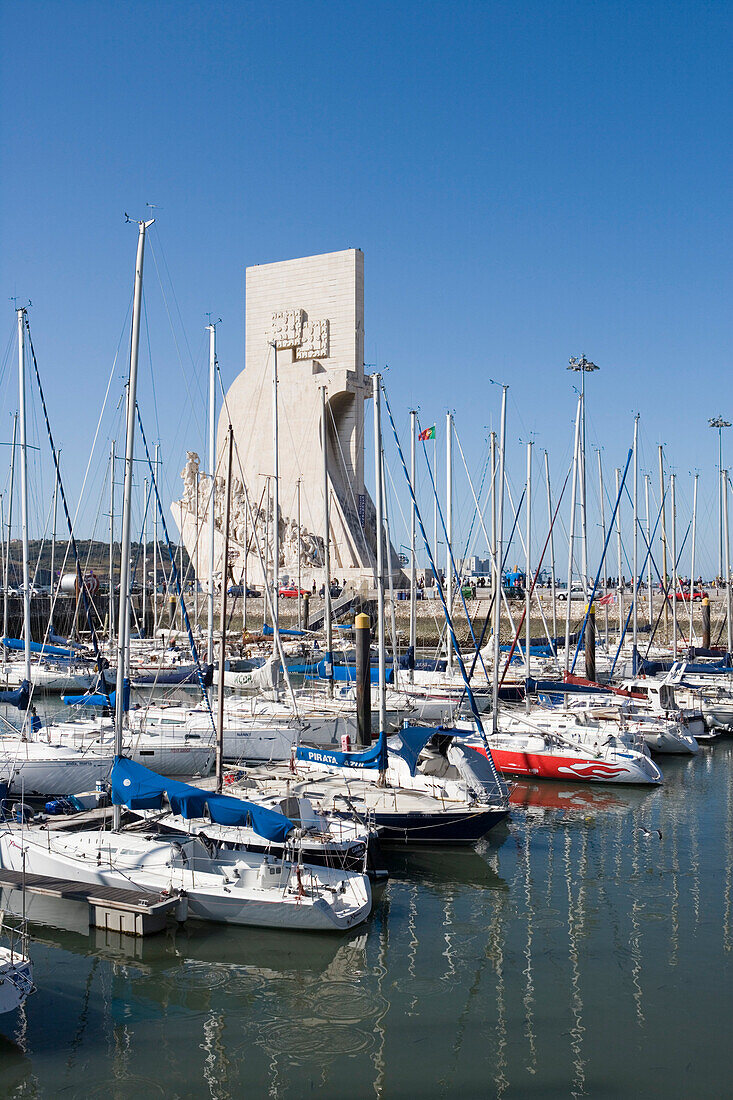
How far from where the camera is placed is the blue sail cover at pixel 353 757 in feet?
63.3

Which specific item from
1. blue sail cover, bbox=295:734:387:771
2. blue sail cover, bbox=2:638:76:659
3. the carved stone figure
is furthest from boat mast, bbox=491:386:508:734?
the carved stone figure

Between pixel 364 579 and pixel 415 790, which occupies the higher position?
pixel 364 579

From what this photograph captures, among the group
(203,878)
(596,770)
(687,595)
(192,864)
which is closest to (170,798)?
(192,864)

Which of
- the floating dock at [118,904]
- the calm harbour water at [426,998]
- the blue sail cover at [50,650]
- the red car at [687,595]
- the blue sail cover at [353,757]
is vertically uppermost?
the red car at [687,595]

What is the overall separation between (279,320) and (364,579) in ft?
69.5

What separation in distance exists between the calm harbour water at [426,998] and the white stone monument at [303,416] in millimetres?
47645

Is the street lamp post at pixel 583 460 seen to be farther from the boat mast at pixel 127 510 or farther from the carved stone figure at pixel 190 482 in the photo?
the carved stone figure at pixel 190 482

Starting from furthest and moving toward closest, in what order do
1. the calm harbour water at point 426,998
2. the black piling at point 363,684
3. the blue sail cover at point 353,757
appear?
the black piling at point 363,684 < the blue sail cover at point 353,757 < the calm harbour water at point 426,998

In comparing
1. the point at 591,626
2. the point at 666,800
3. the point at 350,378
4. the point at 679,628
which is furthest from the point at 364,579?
the point at 666,800

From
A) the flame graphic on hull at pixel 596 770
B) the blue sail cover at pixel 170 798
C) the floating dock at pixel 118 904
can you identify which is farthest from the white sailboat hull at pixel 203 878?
the flame graphic on hull at pixel 596 770

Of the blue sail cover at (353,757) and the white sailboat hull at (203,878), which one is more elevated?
the blue sail cover at (353,757)

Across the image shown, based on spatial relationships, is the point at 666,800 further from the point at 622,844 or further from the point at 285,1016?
the point at 285,1016

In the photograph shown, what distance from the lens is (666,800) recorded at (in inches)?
898

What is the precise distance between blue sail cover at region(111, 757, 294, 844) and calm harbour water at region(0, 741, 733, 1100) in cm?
169
